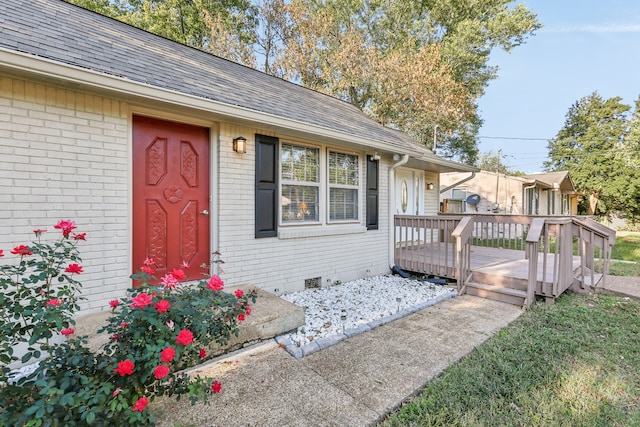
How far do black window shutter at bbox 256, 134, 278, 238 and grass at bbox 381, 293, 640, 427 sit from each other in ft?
8.94

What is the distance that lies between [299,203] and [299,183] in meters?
0.31

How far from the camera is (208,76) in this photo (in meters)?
4.19

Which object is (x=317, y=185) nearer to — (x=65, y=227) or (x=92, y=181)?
(x=92, y=181)

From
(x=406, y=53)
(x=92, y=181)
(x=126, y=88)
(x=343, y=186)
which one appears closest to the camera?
(x=126, y=88)

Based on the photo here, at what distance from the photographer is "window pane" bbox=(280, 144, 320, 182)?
462 centimetres

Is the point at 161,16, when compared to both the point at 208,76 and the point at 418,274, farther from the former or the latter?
the point at 418,274

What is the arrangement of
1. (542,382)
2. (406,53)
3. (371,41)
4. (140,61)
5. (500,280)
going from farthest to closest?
(371,41), (406,53), (500,280), (140,61), (542,382)

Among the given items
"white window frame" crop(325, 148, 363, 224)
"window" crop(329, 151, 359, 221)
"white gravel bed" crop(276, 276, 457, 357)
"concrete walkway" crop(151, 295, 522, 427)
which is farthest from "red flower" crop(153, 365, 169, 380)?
"window" crop(329, 151, 359, 221)

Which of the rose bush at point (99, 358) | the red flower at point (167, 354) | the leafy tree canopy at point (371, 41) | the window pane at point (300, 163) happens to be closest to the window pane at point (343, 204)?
the window pane at point (300, 163)

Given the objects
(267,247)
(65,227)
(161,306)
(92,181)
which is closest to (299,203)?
(267,247)

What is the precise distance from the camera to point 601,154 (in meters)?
22.0

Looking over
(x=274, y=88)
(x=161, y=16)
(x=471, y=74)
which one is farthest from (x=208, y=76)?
(x=471, y=74)

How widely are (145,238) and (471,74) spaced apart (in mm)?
18616

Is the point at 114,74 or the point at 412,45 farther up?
the point at 412,45
